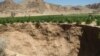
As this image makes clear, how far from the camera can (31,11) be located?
76.8 m

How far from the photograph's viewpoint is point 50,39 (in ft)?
98.4

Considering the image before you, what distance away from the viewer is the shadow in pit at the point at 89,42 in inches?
1086

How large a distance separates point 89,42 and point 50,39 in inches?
151

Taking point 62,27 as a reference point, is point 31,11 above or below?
below

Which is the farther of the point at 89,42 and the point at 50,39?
the point at 50,39

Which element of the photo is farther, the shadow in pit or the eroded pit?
the eroded pit

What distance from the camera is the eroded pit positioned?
28.7 meters

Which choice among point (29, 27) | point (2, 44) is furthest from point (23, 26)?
point (2, 44)

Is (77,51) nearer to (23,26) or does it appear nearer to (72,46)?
(72,46)

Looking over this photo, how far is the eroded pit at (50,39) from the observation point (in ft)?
94.1

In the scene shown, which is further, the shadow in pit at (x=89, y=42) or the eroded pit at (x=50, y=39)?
the eroded pit at (x=50, y=39)

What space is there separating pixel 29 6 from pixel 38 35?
56.6 m

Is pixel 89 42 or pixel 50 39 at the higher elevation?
pixel 89 42

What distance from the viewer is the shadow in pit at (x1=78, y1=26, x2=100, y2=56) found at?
27594 millimetres
